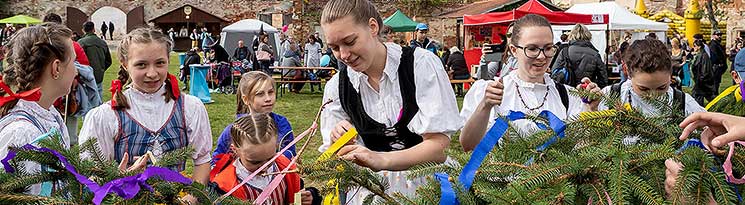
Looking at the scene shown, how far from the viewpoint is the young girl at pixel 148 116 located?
362 cm

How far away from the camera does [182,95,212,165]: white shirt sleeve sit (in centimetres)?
370

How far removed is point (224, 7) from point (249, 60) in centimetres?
2353

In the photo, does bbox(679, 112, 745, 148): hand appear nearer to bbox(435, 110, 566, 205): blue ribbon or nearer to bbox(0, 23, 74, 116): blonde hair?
bbox(435, 110, 566, 205): blue ribbon

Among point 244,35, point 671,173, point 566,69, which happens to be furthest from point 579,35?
point 244,35

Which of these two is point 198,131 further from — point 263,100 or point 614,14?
point 614,14

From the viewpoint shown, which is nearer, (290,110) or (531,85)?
(531,85)

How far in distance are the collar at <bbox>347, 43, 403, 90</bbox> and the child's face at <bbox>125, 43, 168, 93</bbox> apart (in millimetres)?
900

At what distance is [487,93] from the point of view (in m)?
3.47

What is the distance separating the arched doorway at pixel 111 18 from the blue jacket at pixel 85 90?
38313 millimetres

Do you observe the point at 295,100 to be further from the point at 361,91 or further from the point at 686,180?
the point at 686,180

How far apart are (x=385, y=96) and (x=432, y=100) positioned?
20cm

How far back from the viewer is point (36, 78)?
3285mm

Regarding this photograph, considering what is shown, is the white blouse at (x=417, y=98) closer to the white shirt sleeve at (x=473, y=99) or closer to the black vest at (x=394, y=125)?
the black vest at (x=394, y=125)

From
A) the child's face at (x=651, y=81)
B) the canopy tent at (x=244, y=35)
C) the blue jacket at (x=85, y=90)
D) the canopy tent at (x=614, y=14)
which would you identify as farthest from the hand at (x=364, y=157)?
the canopy tent at (x=244, y=35)
